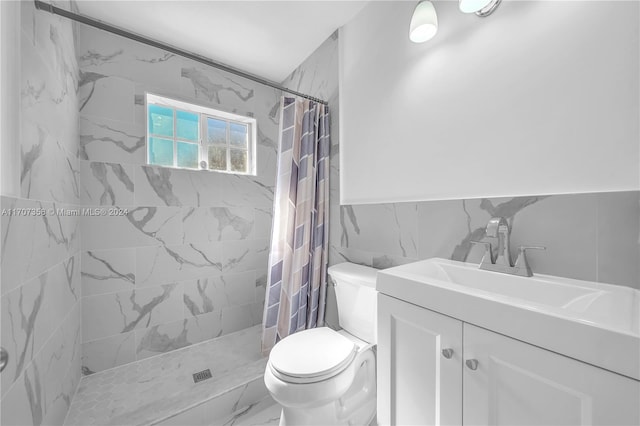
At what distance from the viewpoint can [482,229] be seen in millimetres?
1006

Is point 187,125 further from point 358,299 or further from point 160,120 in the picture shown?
point 358,299

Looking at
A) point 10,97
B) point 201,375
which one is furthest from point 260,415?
point 10,97

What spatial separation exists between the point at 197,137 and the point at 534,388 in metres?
2.45

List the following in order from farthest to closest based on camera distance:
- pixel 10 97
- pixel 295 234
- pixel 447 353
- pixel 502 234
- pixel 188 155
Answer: pixel 188 155
pixel 295 234
pixel 502 234
pixel 10 97
pixel 447 353

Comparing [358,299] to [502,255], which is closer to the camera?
[502,255]

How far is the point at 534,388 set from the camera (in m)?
0.54

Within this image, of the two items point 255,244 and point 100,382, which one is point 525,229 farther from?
point 100,382

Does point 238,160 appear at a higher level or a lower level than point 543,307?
higher

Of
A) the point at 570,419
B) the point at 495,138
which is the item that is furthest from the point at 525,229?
the point at 570,419

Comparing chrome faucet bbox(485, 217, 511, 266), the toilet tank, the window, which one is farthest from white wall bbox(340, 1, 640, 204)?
the window

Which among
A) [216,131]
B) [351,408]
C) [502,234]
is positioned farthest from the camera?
[216,131]

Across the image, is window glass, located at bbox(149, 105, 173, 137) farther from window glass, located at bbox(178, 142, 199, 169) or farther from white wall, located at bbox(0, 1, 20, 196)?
white wall, located at bbox(0, 1, 20, 196)

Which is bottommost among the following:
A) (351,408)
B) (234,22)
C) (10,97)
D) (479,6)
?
(351,408)

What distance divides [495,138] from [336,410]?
4.63 ft
